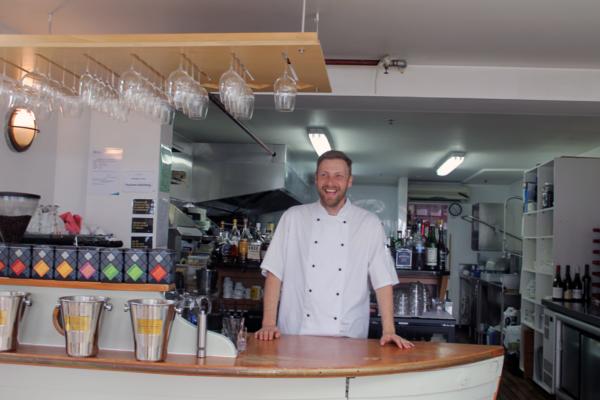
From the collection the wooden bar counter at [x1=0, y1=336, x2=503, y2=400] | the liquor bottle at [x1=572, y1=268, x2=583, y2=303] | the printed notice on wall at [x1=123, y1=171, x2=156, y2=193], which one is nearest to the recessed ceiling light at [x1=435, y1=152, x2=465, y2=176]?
the liquor bottle at [x1=572, y1=268, x2=583, y2=303]

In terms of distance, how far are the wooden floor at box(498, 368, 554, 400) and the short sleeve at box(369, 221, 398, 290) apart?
3171 millimetres

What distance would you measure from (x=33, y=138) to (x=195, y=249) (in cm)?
335

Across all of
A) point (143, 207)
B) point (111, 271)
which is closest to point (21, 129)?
point (143, 207)

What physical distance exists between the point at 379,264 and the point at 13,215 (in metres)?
1.74

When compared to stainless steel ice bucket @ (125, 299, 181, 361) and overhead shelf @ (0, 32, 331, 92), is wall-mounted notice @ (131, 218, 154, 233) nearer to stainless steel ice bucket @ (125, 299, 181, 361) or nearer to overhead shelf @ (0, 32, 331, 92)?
overhead shelf @ (0, 32, 331, 92)

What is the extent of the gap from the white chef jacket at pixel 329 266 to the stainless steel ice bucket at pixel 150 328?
96 centimetres

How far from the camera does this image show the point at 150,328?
2.25 metres

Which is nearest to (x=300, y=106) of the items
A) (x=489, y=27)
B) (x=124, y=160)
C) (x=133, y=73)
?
(x=124, y=160)

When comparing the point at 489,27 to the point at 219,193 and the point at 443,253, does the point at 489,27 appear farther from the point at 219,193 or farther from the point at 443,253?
the point at 219,193

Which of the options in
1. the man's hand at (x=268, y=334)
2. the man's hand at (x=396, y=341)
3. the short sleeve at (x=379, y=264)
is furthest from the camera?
the short sleeve at (x=379, y=264)

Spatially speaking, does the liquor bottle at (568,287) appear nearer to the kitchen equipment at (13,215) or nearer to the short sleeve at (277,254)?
the short sleeve at (277,254)

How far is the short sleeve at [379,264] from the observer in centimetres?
313

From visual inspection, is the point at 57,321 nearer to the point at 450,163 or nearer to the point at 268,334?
the point at 268,334

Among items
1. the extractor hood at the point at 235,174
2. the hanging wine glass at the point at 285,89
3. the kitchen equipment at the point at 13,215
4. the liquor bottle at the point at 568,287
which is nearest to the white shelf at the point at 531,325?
the liquor bottle at the point at 568,287
